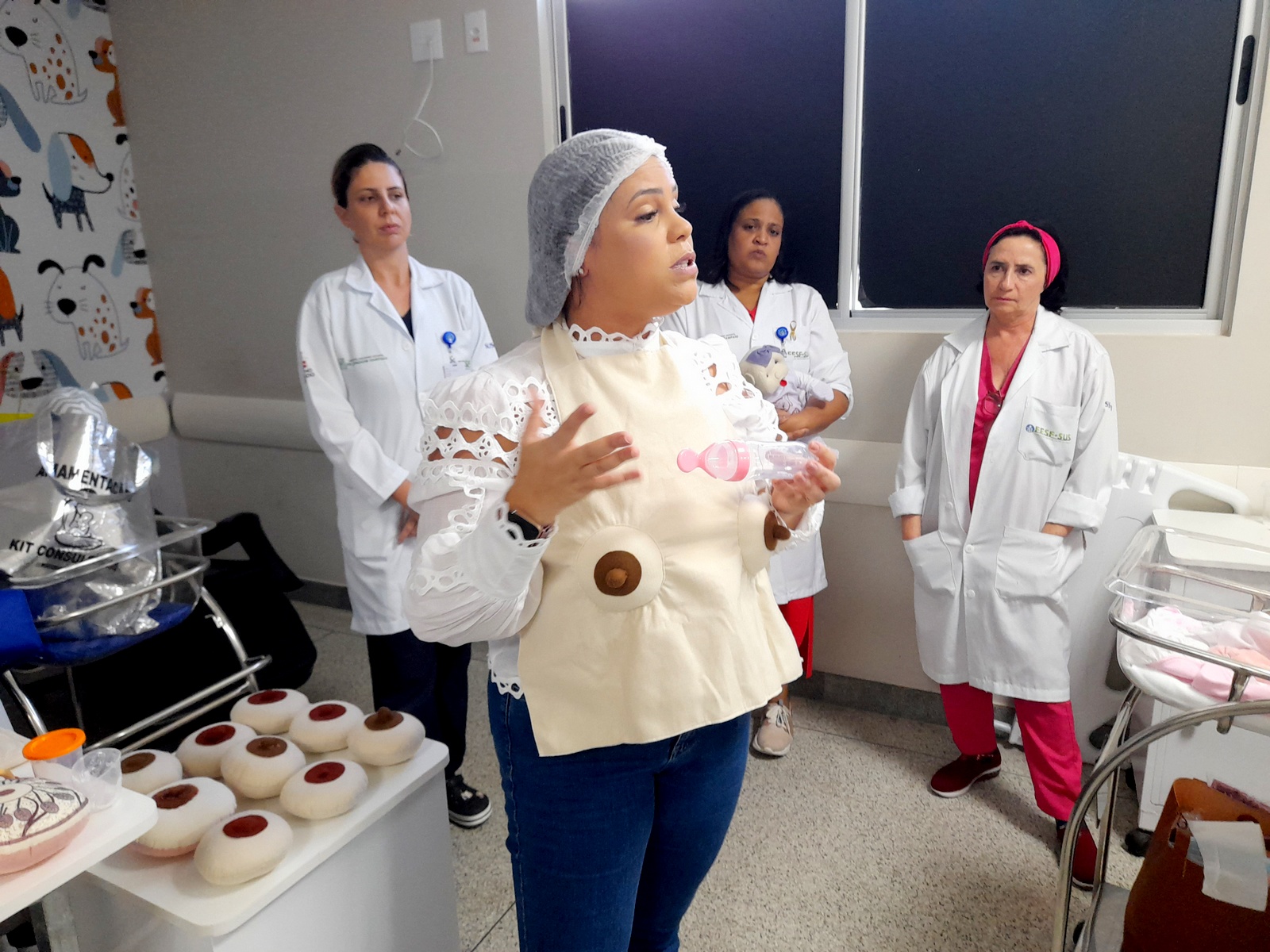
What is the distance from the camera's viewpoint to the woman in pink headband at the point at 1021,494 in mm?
2031

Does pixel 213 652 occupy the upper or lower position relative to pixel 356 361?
lower

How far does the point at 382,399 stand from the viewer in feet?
7.16

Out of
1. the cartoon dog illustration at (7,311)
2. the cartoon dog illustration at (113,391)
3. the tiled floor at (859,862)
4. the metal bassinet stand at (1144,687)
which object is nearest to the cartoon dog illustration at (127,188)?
the cartoon dog illustration at (7,311)

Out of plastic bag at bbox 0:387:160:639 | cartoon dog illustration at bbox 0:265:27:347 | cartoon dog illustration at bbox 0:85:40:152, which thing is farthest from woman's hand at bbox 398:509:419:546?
cartoon dog illustration at bbox 0:85:40:152

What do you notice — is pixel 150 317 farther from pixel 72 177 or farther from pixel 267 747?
pixel 267 747

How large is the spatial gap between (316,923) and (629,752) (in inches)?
21.4

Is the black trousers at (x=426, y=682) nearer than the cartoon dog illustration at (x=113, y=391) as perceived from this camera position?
→ Yes

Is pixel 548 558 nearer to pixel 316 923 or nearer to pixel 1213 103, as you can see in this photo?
pixel 316 923

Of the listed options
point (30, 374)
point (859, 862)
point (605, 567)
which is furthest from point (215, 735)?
point (30, 374)

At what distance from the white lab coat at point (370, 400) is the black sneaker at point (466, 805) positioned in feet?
1.46

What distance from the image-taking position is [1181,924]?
44.1 inches

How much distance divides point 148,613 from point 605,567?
1.36 metres

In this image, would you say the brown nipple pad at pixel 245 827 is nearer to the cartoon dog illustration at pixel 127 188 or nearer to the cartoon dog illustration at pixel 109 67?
the cartoon dog illustration at pixel 127 188

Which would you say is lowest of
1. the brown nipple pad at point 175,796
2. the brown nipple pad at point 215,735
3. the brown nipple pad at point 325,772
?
the brown nipple pad at point 215,735
